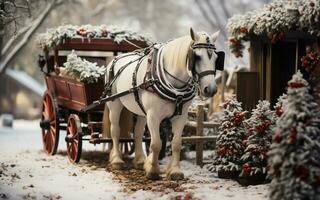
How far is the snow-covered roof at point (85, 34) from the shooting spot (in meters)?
10.6

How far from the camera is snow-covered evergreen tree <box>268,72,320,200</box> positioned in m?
5.82

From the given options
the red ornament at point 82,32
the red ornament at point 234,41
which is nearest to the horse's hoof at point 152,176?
the red ornament at point 82,32

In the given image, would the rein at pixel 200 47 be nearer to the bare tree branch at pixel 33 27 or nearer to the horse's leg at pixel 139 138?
the horse's leg at pixel 139 138

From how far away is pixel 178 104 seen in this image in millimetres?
8078

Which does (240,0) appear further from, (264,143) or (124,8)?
(264,143)

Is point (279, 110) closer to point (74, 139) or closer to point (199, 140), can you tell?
point (199, 140)

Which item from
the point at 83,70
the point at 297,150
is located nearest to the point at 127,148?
the point at 83,70

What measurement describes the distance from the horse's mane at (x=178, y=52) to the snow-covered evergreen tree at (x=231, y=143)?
139 cm

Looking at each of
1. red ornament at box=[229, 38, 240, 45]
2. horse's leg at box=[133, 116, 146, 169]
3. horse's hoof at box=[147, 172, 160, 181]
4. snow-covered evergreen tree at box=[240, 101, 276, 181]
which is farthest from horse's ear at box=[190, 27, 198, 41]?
red ornament at box=[229, 38, 240, 45]

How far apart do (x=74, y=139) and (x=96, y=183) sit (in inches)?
79.0

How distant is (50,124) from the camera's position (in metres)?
11.2

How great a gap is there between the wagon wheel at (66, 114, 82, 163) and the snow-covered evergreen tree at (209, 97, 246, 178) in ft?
8.41

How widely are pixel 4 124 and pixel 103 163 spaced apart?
33.9 feet

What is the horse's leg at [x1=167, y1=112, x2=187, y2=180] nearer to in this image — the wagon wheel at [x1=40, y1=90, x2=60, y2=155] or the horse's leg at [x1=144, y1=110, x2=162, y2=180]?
the horse's leg at [x1=144, y1=110, x2=162, y2=180]
